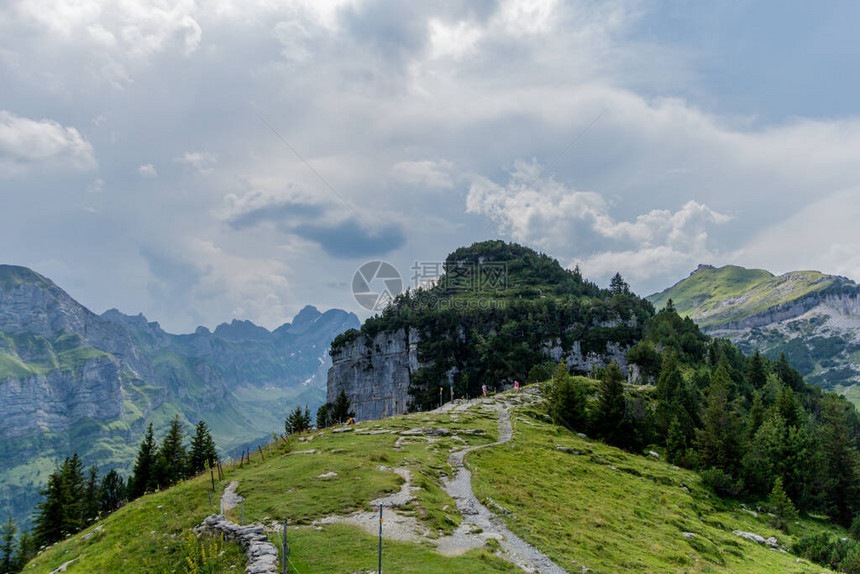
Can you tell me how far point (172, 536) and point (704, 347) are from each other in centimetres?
17075

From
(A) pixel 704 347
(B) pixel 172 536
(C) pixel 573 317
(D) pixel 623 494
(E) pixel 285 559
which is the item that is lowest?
(D) pixel 623 494

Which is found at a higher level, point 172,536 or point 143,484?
point 172,536

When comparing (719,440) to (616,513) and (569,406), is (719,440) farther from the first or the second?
(616,513)

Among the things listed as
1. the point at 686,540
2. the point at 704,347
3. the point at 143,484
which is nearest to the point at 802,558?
the point at 686,540

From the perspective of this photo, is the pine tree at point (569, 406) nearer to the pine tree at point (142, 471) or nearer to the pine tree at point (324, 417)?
the pine tree at point (324, 417)

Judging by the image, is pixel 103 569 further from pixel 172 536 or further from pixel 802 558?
pixel 802 558

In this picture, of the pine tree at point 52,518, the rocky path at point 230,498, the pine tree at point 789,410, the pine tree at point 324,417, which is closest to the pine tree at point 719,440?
the pine tree at point 789,410

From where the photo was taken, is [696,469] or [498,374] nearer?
[696,469]

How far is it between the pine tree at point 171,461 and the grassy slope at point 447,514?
40.6 m

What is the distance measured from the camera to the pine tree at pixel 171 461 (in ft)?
262

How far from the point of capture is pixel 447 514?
98.6ft

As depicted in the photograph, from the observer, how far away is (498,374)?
18450 centimetres

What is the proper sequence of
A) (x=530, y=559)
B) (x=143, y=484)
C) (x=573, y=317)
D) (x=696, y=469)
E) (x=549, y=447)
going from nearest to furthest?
(x=530, y=559) → (x=549, y=447) → (x=696, y=469) → (x=143, y=484) → (x=573, y=317)

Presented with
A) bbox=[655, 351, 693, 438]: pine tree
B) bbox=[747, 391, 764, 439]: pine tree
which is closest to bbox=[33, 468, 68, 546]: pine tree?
bbox=[655, 351, 693, 438]: pine tree
